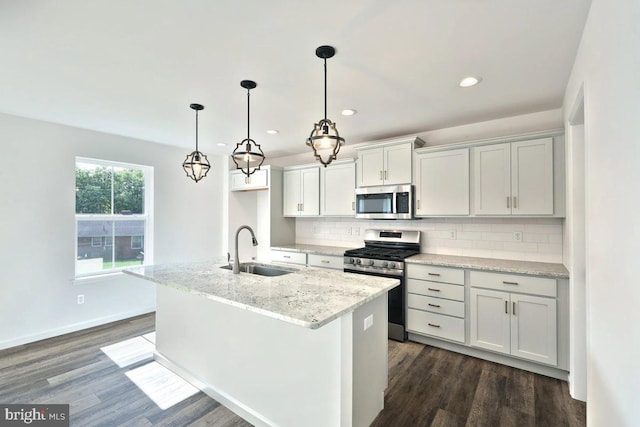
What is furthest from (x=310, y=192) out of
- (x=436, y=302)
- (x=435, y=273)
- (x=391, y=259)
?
(x=436, y=302)

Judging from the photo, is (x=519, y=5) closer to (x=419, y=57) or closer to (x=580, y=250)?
(x=419, y=57)

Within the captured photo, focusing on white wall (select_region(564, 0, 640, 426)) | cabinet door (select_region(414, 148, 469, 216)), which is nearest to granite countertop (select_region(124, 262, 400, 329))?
white wall (select_region(564, 0, 640, 426))

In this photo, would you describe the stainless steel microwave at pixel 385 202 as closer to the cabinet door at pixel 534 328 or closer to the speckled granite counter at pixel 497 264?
the speckled granite counter at pixel 497 264

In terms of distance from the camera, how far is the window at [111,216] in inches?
150

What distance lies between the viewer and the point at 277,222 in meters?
4.89

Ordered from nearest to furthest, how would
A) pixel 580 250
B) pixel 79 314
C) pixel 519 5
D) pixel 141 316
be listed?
pixel 519 5 → pixel 580 250 → pixel 79 314 → pixel 141 316

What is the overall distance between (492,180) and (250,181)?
357 centimetres

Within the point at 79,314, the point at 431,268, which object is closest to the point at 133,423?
the point at 79,314

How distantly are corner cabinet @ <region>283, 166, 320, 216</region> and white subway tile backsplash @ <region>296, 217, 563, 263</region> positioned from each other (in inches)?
26.2

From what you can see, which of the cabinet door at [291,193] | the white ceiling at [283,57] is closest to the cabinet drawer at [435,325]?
the white ceiling at [283,57]

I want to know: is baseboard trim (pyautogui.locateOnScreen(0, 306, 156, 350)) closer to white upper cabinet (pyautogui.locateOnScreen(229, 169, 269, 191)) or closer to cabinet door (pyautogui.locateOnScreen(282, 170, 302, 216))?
white upper cabinet (pyautogui.locateOnScreen(229, 169, 269, 191))

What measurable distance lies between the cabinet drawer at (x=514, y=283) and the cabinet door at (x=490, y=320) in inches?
2.8

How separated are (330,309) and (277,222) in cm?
345

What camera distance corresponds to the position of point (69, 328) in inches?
143
